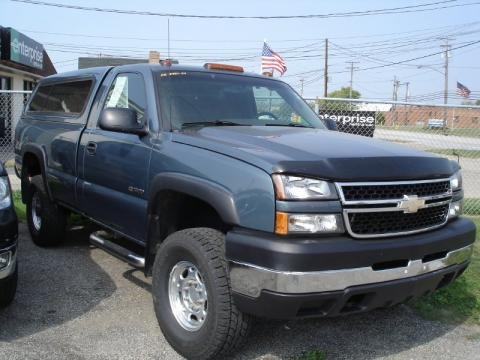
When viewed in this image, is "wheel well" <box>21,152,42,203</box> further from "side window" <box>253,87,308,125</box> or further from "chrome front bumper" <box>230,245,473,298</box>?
"chrome front bumper" <box>230,245,473,298</box>

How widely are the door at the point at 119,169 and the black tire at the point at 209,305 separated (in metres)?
0.63

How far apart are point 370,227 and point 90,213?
2.72 meters

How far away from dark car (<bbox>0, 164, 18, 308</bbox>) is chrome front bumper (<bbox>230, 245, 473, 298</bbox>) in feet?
5.23

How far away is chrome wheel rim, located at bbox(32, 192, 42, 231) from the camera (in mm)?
6065

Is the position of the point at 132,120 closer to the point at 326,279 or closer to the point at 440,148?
the point at 326,279

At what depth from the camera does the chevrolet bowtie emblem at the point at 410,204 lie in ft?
10.3

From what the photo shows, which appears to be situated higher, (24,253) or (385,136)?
(385,136)

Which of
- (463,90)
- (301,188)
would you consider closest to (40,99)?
(301,188)

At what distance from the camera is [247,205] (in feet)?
9.82

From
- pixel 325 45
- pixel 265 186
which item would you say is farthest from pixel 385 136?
pixel 325 45

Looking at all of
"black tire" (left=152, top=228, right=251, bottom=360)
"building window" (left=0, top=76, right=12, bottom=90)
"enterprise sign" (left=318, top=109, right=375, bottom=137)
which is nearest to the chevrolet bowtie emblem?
"black tire" (left=152, top=228, right=251, bottom=360)

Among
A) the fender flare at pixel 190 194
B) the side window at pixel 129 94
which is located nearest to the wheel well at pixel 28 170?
the side window at pixel 129 94

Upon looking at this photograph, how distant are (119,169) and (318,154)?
5.82ft

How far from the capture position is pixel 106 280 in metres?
5.00
